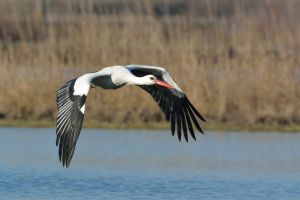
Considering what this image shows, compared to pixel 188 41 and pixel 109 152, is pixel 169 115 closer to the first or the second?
pixel 109 152

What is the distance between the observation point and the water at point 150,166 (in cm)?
1213

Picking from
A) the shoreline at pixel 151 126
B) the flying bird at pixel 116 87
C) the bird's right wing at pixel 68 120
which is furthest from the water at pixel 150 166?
the bird's right wing at pixel 68 120

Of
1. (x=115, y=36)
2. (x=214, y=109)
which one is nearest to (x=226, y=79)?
(x=214, y=109)

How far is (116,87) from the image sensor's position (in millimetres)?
12422

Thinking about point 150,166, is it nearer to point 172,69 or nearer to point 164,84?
point 164,84

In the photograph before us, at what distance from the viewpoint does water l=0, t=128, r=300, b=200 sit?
39.8 feet

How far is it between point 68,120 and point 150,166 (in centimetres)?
249

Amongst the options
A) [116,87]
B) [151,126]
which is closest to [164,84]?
[116,87]

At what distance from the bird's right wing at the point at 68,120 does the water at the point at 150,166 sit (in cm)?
83

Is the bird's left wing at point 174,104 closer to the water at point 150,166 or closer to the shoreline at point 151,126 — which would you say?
the water at point 150,166

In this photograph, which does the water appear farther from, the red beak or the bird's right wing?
the red beak

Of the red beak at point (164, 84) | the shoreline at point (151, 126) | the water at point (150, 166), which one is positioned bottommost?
the water at point (150, 166)

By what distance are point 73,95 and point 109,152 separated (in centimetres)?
320

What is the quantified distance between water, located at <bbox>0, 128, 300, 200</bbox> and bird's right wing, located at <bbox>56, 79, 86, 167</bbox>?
2.73ft
